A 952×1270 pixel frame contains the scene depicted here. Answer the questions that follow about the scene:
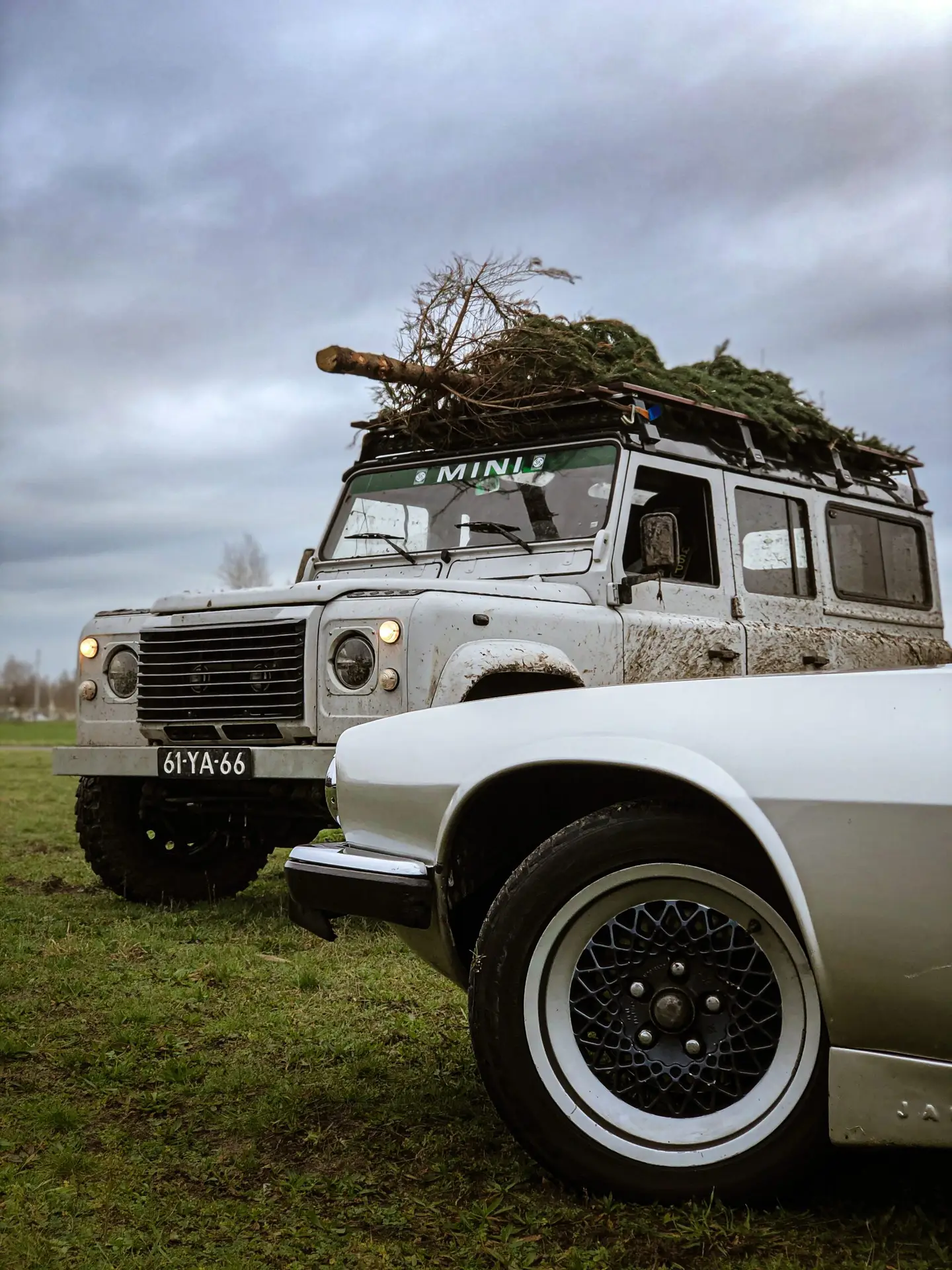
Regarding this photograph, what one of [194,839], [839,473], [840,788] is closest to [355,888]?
[840,788]

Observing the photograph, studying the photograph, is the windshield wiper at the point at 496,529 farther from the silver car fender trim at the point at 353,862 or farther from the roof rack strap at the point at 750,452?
the silver car fender trim at the point at 353,862

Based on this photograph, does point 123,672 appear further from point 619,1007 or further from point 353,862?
point 619,1007

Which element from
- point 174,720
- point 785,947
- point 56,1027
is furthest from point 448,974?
point 174,720

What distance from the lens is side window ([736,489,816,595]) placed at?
6.47 m

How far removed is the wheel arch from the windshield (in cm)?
312

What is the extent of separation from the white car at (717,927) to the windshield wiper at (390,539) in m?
3.63

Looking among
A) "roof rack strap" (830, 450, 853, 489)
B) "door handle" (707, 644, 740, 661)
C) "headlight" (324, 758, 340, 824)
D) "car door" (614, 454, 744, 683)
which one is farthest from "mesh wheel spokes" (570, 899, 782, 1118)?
"roof rack strap" (830, 450, 853, 489)

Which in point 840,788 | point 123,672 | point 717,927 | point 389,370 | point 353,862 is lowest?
point 717,927

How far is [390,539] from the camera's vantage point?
256 inches

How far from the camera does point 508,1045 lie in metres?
2.49

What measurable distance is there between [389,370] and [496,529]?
105 cm

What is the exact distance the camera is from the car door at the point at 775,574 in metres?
6.38

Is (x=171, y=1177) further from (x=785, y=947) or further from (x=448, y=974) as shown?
(x=785, y=947)

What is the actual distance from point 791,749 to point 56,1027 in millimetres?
2619
